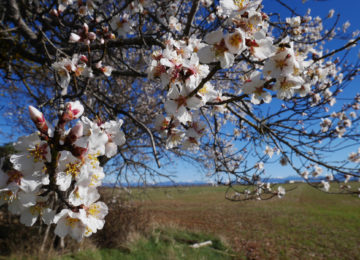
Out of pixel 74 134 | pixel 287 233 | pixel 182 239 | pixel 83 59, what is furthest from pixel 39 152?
pixel 287 233

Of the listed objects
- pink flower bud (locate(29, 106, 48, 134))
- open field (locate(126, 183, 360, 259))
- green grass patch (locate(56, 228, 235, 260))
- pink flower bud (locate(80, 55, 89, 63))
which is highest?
pink flower bud (locate(80, 55, 89, 63))

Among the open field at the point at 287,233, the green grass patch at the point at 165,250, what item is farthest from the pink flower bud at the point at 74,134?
the green grass patch at the point at 165,250

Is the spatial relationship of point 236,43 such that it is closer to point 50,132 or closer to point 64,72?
point 50,132

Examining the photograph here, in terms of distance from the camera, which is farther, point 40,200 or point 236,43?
point 40,200

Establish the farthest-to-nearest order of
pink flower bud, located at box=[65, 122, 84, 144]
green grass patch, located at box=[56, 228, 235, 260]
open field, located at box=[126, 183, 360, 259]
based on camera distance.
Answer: open field, located at box=[126, 183, 360, 259]
green grass patch, located at box=[56, 228, 235, 260]
pink flower bud, located at box=[65, 122, 84, 144]

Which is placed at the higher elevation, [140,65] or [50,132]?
[140,65]

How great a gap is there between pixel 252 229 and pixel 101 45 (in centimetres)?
1124

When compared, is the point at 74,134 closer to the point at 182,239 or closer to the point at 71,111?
the point at 71,111

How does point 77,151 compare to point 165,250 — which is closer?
point 77,151

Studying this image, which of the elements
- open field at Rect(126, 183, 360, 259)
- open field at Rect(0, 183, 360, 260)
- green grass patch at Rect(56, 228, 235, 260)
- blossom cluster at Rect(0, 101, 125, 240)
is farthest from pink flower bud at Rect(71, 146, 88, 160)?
green grass patch at Rect(56, 228, 235, 260)

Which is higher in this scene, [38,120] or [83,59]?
[83,59]

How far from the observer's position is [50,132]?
798mm

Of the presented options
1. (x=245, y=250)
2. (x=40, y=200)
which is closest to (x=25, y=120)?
(x=40, y=200)

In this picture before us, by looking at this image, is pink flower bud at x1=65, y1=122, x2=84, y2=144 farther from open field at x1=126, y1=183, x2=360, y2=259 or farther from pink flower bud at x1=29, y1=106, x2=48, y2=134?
open field at x1=126, y1=183, x2=360, y2=259
